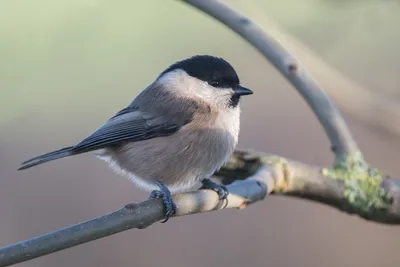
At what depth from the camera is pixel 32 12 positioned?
→ 4391mm

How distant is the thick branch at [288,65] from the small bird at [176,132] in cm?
18

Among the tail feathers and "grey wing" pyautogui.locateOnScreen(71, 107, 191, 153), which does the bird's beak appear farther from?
the tail feathers

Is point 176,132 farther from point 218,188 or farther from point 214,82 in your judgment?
point 218,188

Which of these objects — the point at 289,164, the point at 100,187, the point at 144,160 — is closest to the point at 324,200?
the point at 289,164

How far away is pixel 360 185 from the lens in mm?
1968

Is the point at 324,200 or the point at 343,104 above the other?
the point at 343,104

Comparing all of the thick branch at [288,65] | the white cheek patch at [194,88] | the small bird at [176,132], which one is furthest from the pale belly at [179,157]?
the thick branch at [288,65]

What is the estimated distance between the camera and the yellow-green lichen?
6.41ft

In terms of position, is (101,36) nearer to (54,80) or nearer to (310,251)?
(54,80)

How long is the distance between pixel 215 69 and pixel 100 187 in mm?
1681

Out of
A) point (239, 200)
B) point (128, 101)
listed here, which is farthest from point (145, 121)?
point (128, 101)

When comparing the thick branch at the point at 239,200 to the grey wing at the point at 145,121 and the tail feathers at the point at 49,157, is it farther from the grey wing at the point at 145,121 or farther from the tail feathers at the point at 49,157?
the tail feathers at the point at 49,157

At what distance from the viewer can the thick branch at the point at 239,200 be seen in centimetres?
132

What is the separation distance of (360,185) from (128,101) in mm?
2588
